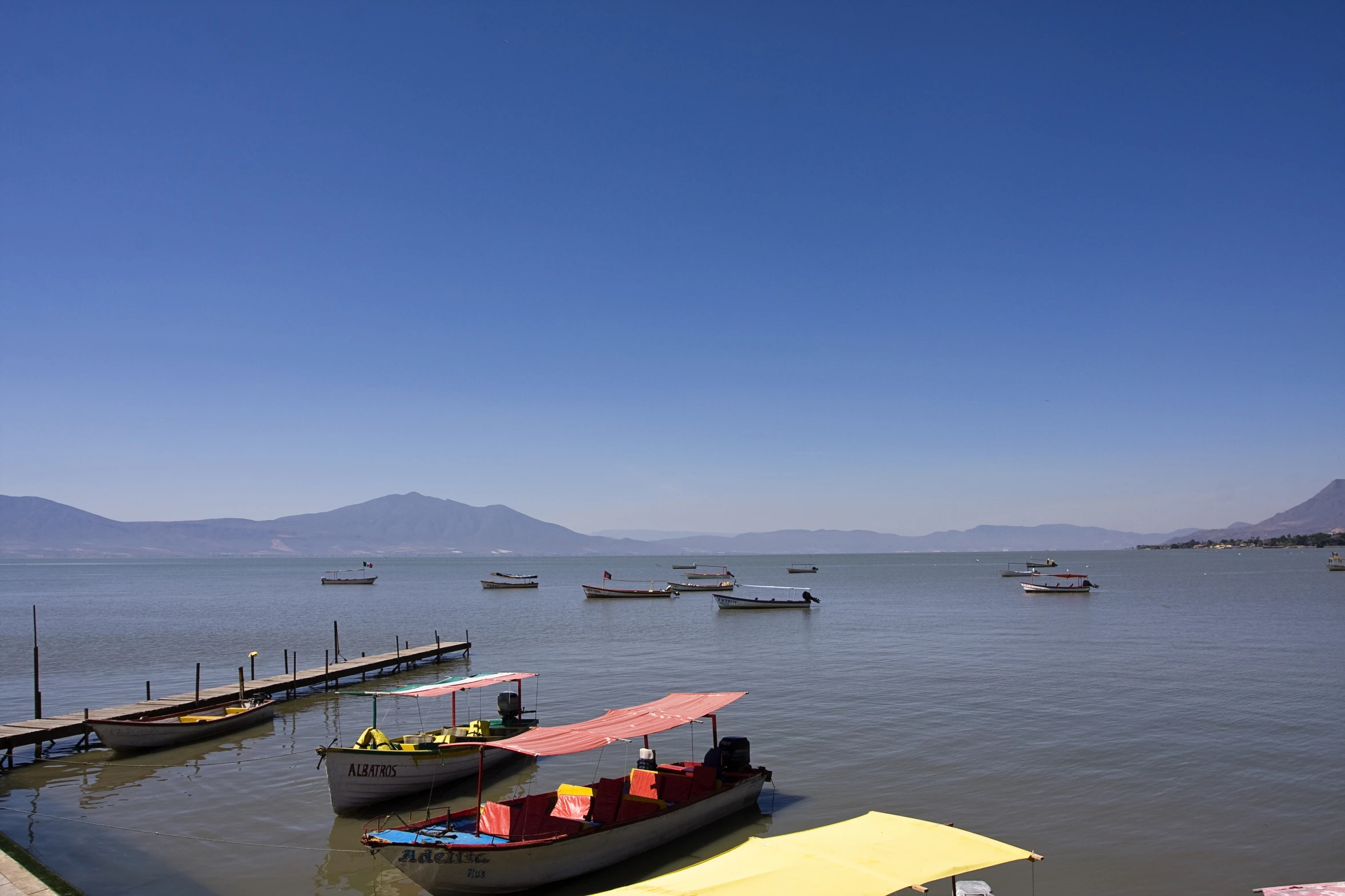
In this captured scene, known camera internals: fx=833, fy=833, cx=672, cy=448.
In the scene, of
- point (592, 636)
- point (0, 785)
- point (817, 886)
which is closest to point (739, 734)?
point (817, 886)

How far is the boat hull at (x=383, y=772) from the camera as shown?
20281 millimetres

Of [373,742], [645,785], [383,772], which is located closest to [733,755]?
[645,785]

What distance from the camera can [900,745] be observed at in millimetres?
25969

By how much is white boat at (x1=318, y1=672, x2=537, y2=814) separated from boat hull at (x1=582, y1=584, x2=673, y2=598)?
269ft

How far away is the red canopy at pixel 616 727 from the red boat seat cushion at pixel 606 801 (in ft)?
2.84

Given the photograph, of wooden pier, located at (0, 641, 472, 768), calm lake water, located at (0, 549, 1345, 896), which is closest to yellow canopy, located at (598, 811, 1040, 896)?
calm lake water, located at (0, 549, 1345, 896)

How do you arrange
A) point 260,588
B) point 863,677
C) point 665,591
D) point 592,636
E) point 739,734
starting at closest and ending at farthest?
point 739,734, point 863,677, point 592,636, point 665,591, point 260,588

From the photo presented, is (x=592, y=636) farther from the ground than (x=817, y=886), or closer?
closer

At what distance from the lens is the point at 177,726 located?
27.7 m

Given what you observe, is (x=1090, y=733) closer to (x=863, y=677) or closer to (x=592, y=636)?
(x=863, y=677)

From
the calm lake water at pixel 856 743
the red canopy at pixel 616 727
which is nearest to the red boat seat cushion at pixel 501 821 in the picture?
the red canopy at pixel 616 727

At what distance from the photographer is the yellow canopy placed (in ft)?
37.5

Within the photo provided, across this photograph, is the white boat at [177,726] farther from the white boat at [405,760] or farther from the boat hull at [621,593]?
the boat hull at [621,593]

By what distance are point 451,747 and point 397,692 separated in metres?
2.10
